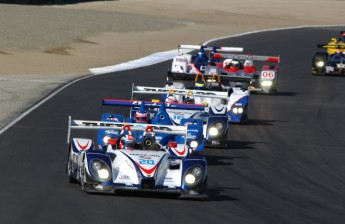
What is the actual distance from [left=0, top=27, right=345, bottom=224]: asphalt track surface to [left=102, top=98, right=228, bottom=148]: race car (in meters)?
0.46

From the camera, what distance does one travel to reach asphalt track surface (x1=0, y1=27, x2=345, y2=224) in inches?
700

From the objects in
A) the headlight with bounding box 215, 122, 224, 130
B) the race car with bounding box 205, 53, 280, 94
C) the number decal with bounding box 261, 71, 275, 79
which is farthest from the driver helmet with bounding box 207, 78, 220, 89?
the number decal with bounding box 261, 71, 275, 79

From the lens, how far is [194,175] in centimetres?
1950

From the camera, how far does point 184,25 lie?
78.4 metres

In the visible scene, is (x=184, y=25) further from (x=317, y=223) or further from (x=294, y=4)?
(x=317, y=223)

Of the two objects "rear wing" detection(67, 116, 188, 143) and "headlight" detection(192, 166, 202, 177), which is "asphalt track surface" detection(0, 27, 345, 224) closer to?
"headlight" detection(192, 166, 202, 177)

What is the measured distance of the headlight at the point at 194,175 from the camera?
1943 centimetres

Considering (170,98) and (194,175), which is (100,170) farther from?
(170,98)

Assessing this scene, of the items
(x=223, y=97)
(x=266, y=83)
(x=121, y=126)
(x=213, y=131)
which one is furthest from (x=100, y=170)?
(x=266, y=83)

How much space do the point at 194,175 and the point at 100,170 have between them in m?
1.76

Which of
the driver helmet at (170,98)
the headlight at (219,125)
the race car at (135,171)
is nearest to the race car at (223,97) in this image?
the driver helmet at (170,98)

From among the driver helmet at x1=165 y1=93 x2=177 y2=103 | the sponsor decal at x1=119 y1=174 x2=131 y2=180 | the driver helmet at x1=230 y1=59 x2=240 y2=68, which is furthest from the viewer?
the driver helmet at x1=230 y1=59 x2=240 y2=68

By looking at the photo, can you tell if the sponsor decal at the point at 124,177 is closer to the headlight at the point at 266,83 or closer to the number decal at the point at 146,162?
the number decal at the point at 146,162

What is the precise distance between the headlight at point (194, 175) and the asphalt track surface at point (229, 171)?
40 centimetres
